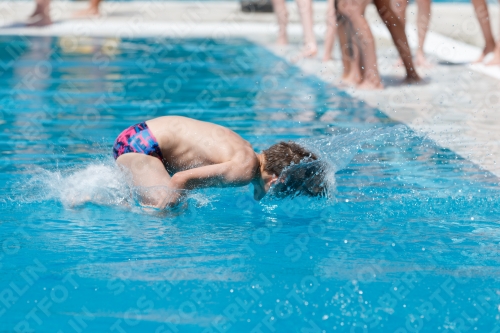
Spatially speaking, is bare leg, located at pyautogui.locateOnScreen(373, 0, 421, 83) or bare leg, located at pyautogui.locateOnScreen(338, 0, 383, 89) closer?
bare leg, located at pyautogui.locateOnScreen(338, 0, 383, 89)

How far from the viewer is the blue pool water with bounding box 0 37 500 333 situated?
8.73 ft

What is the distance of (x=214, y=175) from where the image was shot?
137 inches

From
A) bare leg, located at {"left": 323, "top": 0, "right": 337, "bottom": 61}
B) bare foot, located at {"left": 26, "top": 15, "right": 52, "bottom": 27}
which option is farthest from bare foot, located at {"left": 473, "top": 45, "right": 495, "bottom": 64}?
bare foot, located at {"left": 26, "top": 15, "right": 52, "bottom": 27}

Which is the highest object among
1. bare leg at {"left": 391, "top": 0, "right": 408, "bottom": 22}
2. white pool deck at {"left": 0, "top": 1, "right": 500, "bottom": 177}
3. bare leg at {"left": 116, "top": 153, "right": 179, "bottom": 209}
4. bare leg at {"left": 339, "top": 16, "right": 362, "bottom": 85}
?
bare leg at {"left": 116, "top": 153, "right": 179, "bottom": 209}

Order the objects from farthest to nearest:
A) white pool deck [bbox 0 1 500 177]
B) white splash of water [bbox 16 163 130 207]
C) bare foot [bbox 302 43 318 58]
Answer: bare foot [bbox 302 43 318 58]
white pool deck [bbox 0 1 500 177]
white splash of water [bbox 16 163 130 207]

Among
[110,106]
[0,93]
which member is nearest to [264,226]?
[110,106]

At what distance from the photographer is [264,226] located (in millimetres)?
3523

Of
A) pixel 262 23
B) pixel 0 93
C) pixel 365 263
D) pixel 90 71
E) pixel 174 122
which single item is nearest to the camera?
pixel 365 263

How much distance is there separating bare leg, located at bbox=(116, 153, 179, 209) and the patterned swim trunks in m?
0.03

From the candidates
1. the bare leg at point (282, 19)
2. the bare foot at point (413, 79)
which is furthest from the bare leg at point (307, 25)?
the bare foot at point (413, 79)

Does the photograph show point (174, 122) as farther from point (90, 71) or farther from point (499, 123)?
point (90, 71)

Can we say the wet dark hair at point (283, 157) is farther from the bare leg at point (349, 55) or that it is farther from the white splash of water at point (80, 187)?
the bare leg at point (349, 55)

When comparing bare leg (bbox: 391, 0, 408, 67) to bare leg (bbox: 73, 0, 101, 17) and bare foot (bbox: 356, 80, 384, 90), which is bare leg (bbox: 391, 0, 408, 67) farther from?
bare leg (bbox: 73, 0, 101, 17)

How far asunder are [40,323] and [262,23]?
1072 centimetres
